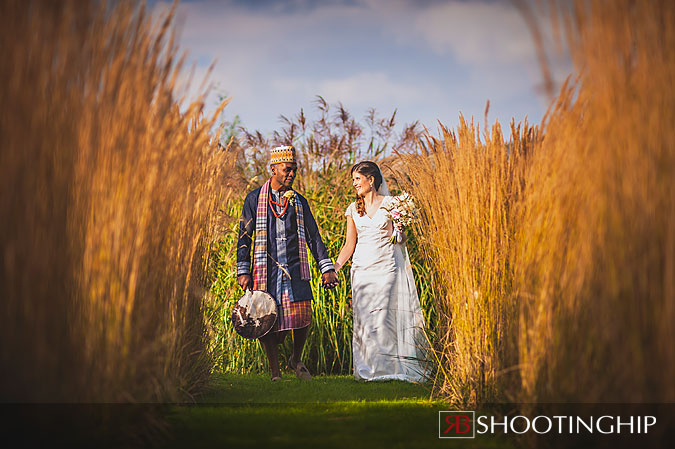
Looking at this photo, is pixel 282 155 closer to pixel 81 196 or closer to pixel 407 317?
pixel 407 317

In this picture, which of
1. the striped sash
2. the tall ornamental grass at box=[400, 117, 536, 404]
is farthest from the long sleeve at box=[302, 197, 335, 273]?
the tall ornamental grass at box=[400, 117, 536, 404]

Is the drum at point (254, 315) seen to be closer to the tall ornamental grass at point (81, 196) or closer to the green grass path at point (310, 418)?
the green grass path at point (310, 418)

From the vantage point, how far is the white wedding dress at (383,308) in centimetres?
479

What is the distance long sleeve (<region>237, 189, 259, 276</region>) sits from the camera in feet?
15.4

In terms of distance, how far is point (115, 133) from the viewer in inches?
82.7

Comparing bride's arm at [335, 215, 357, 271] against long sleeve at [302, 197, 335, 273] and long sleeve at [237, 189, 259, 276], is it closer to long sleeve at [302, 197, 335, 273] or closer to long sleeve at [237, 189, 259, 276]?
long sleeve at [302, 197, 335, 273]

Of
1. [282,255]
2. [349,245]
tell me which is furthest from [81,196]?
[349,245]

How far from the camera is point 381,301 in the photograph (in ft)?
16.0

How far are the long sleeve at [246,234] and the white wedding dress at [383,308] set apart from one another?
914mm

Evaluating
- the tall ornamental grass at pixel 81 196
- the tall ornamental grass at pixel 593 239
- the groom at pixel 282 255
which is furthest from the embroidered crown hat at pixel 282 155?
the tall ornamental grass at pixel 81 196

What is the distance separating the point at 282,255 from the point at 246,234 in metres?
0.34

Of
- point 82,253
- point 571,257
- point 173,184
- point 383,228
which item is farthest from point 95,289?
point 383,228

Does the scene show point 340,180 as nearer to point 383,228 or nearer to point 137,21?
point 383,228

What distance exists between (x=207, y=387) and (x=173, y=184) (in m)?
1.70
